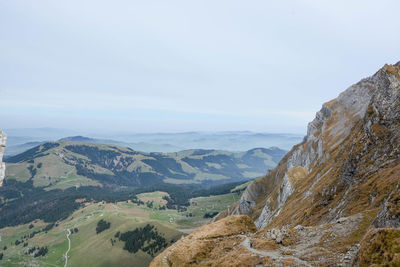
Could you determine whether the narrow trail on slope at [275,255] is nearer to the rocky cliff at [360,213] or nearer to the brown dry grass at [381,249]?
the rocky cliff at [360,213]

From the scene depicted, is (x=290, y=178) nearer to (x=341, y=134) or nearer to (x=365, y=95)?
(x=341, y=134)

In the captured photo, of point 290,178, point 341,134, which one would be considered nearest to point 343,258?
point 290,178

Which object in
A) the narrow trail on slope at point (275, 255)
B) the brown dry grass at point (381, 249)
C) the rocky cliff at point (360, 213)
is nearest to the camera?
the brown dry grass at point (381, 249)

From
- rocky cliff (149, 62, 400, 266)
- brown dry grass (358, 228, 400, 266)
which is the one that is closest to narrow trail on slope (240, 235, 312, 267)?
rocky cliff (149, 62, 400, 266)

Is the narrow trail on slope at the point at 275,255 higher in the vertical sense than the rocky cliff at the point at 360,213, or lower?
lower

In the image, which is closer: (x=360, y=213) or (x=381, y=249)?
(x=381, y=249)

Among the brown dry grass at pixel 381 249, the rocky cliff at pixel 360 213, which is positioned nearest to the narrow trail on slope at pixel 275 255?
the rocky cliff at pixel 360 213

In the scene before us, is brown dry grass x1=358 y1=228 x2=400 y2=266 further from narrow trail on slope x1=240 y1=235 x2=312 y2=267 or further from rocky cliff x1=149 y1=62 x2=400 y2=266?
narrow trail on slope x1=240 y1=235 x2=312 y2=267

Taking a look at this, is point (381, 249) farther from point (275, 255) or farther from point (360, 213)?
point (360, 213)

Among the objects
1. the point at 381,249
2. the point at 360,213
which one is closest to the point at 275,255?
the point at 360,213

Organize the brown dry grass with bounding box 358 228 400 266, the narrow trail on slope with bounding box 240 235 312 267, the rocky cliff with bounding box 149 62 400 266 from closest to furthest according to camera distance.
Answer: the brown dry grass with bounding box 358 228 400 266 < the rocky cliff with bounding box 149 62 400 266 < the narrow trail on slope with bounding box 240 235 312 267

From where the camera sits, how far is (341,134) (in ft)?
313

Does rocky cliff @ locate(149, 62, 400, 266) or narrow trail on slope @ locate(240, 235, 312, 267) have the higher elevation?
rocky cliff @ locate(149, 62, 400, 266)

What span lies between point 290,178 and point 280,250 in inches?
2694
